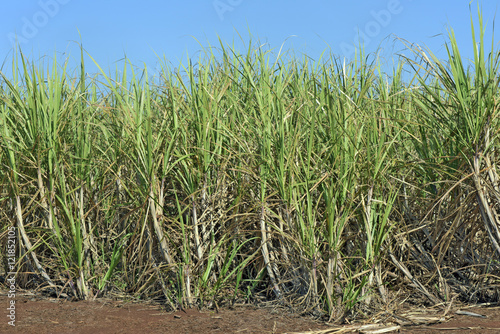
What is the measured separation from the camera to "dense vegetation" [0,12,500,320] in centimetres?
353

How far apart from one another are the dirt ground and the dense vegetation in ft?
0.54

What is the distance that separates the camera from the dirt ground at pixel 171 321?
336 cm

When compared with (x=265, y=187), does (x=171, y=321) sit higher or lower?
lower

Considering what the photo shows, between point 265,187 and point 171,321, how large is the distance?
1.14 metres

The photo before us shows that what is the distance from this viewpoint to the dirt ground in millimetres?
3361

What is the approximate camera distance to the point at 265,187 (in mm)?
3695

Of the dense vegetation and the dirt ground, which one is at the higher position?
the dense vegetation

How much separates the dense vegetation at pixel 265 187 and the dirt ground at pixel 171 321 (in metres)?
0.16

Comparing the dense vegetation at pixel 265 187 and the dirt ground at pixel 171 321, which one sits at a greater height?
the dense vegetation at pixel 265 187

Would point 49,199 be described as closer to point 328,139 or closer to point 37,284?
point 37,284

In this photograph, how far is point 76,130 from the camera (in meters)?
4.43

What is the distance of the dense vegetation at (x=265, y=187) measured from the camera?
3.53 m

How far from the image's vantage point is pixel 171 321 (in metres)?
3.59

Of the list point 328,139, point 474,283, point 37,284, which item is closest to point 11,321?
point 37,284
